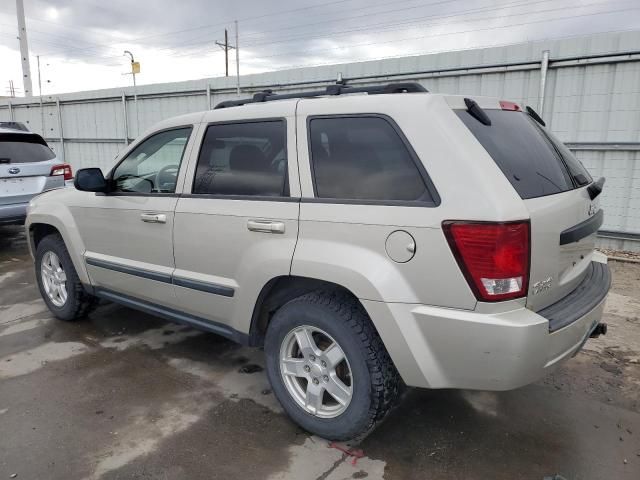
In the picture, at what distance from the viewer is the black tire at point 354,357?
249cm

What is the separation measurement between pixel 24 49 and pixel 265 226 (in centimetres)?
2172

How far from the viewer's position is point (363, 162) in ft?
8.34

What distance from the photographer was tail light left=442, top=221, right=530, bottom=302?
2.13 metres

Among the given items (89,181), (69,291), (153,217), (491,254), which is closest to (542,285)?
(491,254)

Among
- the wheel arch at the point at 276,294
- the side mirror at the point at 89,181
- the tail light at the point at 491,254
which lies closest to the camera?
the tail light at the point at 491,254

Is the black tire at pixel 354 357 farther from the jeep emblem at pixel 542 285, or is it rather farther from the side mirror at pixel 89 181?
the side mirror at pixel 89 181

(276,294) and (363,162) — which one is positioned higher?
(363,162)

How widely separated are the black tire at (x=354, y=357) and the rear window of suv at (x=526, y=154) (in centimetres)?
101

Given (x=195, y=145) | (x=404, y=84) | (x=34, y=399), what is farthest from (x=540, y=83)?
(x=34, y=399)

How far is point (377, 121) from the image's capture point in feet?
8.22

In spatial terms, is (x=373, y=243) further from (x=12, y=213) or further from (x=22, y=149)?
(x=22, y=149)

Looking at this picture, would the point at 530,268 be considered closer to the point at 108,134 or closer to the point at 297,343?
the point at 297,343

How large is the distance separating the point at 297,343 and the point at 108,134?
1208 centimetres

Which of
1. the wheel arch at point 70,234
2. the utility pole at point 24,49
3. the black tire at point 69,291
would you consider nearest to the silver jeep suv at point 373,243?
the wheel arch at point 70,234
